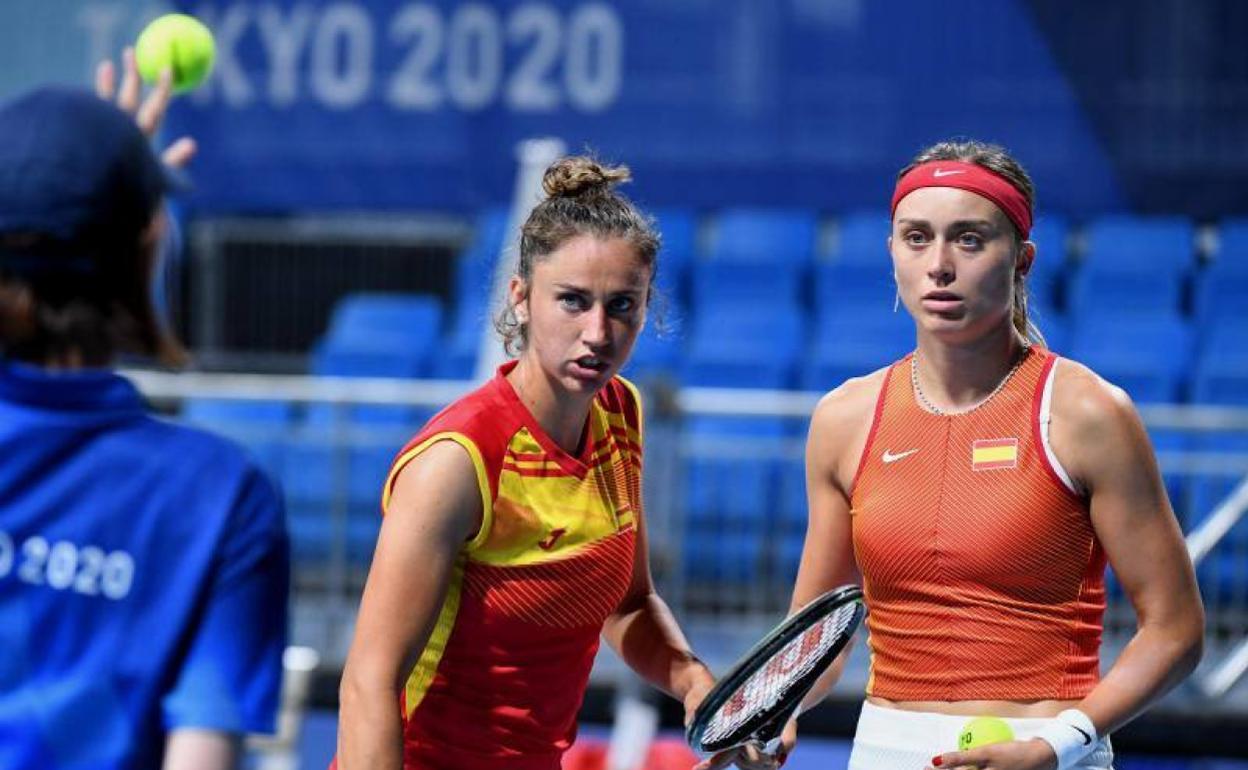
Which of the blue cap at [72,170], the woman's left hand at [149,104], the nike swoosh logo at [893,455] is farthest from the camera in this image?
the nike swoosh logo at [893,455]

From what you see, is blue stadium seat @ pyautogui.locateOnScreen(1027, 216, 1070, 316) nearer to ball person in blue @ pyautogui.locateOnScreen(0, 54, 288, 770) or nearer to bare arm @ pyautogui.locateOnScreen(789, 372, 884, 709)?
bare arm @ pyautogui.locateOnScreen(789, 372, 884, 709)

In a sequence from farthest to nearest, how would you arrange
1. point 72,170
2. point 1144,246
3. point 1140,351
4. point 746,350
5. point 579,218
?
point 1144,246 → point 746,350 → point 1140,351 → point 579,218 → point 72,170

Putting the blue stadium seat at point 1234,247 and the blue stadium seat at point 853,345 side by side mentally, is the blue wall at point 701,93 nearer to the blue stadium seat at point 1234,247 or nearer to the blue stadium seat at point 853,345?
the blue stadium seat at point 1234,247

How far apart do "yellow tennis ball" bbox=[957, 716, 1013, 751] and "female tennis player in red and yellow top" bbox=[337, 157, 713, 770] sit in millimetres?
626

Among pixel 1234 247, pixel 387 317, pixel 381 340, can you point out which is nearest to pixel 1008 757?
pixel 1234 247

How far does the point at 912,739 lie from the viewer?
132 inches

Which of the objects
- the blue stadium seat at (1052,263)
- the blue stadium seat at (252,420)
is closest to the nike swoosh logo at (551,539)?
the blue stadium seat at (252,420)

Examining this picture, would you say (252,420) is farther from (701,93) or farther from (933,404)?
(933,404)

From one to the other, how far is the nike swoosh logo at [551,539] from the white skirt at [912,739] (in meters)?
0.67

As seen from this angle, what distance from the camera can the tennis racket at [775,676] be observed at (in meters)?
3.36

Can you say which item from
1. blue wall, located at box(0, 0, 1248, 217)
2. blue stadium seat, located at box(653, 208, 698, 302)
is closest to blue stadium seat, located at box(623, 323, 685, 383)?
blue stadium seat, located at box(653, 208, 698, 302)

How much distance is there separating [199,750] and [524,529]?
1.33 m

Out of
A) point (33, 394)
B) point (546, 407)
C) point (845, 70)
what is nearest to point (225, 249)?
point (845, 70)

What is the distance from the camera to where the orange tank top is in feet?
10.8
